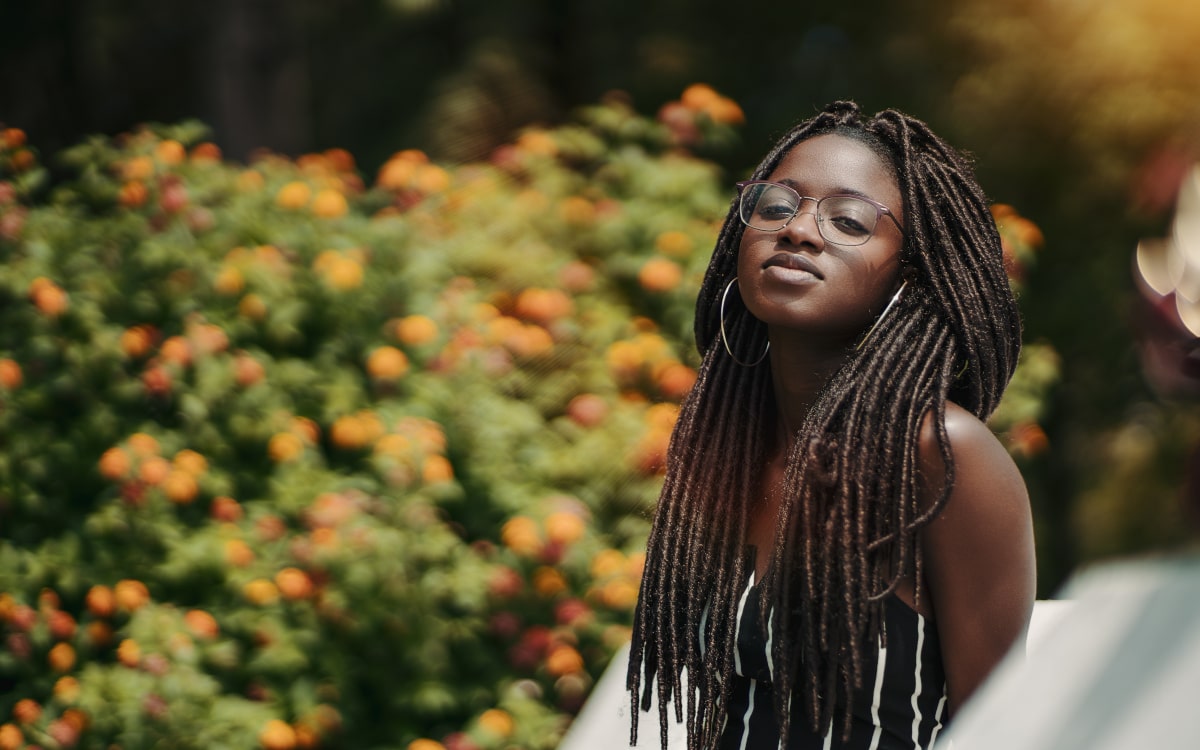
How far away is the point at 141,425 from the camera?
352cm

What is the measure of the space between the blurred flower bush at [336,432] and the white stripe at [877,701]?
4.41 feet

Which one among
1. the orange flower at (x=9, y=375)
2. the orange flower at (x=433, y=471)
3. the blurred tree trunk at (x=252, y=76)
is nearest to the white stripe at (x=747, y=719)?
the orange flower at (x=433, y=471)

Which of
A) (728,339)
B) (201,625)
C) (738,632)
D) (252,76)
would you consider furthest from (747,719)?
(252,76)

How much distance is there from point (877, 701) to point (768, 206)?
0.66 m

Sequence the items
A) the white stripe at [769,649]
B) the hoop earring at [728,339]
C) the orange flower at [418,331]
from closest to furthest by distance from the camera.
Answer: the white stripe at [769,649], the hoop earring at [728,339], the orange flower at [418,331]

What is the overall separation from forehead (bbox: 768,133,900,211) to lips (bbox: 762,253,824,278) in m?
0.09

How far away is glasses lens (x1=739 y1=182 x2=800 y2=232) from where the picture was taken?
71.3 inches

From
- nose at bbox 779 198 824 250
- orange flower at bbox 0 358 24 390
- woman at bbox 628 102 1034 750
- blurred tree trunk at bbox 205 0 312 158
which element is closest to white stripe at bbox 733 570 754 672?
woman at bbox 628 102 1034 750

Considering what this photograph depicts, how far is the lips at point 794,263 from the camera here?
5.78 ft

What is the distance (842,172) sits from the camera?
1802mm

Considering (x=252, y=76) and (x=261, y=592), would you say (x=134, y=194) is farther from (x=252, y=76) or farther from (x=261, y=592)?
(x=252, y=76)

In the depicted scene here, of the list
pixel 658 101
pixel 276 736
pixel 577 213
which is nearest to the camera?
pixel 276 736

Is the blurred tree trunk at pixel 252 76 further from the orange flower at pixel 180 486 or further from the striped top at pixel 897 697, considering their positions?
the striped top at pixel 897 697

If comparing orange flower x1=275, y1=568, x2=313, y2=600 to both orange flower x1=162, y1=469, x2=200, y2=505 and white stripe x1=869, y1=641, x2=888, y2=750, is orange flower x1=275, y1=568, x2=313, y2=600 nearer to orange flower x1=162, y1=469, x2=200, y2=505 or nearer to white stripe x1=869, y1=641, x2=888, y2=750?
orange flower x1=162, y1=469, x2=200, y2=505
